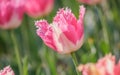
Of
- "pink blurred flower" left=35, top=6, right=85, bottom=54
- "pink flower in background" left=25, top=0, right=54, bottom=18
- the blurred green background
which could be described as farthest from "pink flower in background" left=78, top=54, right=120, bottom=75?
"pink flower in background" left=25, top=0, right=54, bottom=18

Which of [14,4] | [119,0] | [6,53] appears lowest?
[6,53]

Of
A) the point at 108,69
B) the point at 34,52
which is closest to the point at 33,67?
the point at 34,52

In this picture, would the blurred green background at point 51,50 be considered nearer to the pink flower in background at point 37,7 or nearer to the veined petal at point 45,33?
the pink flower in background at point 37,7

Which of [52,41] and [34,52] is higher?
[52,41]

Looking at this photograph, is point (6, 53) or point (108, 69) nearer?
point (108, 69)

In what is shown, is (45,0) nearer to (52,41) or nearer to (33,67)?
(33,67)

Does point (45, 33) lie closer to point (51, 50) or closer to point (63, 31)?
point (63, 31)
